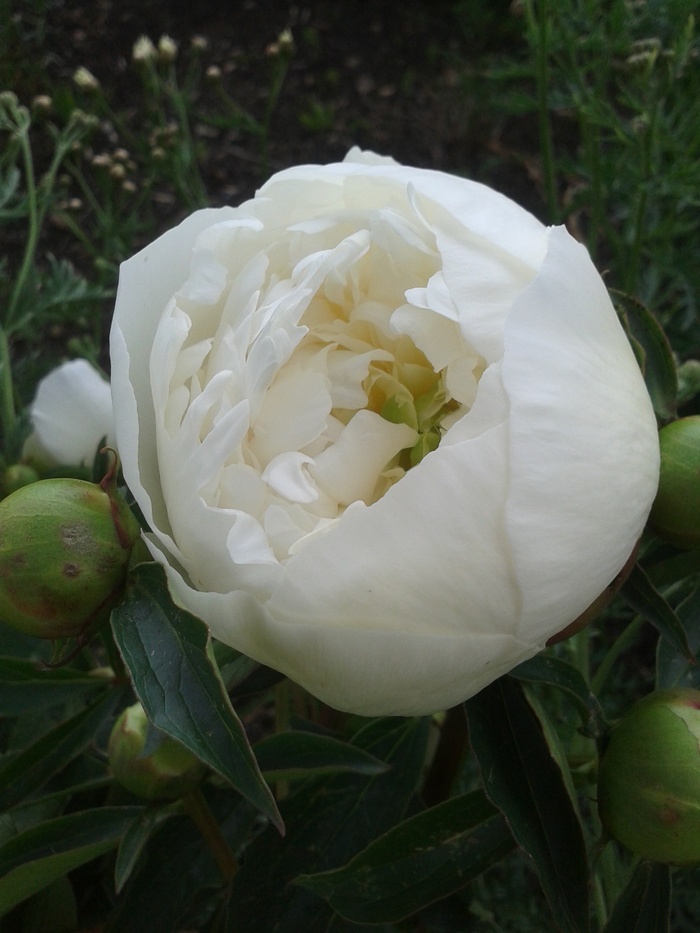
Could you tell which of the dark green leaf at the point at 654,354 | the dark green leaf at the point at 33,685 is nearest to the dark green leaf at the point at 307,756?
the dark green leaf at the point at 33,685

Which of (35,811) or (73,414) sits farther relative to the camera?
(73,414)

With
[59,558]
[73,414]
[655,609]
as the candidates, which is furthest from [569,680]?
[73,414]

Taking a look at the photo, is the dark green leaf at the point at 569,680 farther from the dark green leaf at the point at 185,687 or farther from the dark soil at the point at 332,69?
the dark soil at the point at 332,69

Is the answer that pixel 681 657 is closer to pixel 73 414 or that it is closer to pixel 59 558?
pixel 59 558

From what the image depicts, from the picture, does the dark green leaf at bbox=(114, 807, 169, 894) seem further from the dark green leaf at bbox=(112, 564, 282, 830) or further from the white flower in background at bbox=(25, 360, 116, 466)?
the white flower in background at bbox=(25, 360, 116, 466)

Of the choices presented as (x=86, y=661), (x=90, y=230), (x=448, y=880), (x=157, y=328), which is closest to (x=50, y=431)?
(x=86, y=661)
